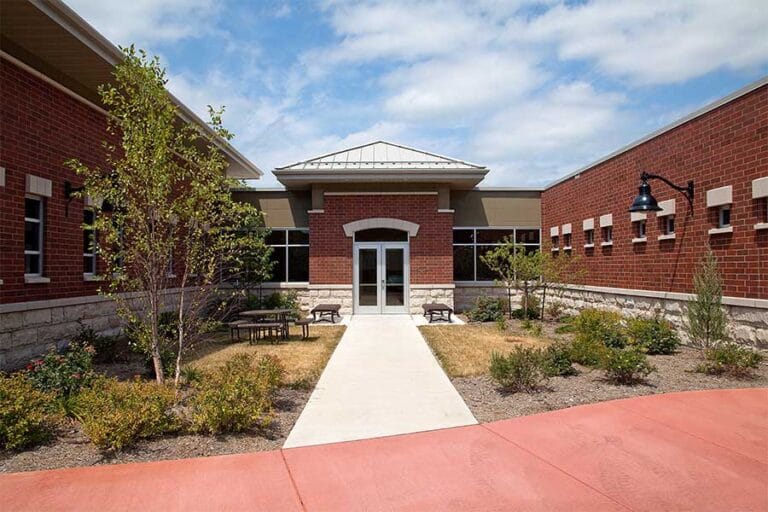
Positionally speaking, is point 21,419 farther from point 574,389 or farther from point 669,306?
point 669,306

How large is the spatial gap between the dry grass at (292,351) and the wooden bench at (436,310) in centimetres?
298

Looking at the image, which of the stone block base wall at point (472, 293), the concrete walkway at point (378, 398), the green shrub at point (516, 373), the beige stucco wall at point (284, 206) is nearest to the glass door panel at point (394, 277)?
the stone block base wall at point (472, 293)

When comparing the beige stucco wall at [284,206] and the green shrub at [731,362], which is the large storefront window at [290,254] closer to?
the beige stucco wall at [284,206]

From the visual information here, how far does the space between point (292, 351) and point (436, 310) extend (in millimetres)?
6097

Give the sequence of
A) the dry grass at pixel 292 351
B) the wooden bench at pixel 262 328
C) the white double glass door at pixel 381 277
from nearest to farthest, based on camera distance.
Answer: the dry grass at pixel 292 351 < the wooden bench at pixel 262 328 < the white double glass door at pixel 381 277

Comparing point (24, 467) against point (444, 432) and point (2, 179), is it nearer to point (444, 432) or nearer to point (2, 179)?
point (444, 432)

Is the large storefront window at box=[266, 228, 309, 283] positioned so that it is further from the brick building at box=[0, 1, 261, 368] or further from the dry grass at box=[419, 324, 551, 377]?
the brick building at box=[0, 1, 261, 368]

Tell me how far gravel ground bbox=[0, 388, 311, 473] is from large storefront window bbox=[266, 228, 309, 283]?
13.2m

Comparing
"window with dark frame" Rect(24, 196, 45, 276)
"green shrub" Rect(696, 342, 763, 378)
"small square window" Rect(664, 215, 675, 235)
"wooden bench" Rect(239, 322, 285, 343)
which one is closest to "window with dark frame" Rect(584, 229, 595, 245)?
"small square window" Rect(664, 215, 675, 235)

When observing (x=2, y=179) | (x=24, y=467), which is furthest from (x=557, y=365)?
(x=2, y=179)

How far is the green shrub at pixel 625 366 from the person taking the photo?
7.80 metres

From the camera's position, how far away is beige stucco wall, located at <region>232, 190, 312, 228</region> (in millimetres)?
19484

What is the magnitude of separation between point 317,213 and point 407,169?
11.4 feet

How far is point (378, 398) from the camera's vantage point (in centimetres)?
743
